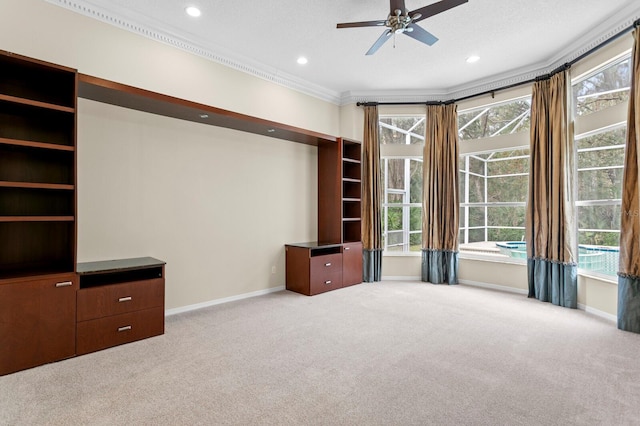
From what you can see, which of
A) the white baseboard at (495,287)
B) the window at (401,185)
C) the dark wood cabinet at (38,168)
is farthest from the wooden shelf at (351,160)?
the dark wood cabinet at (38,168)

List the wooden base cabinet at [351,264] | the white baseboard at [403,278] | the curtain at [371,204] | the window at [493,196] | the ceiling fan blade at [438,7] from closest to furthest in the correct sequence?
1. the ceiling fan blade at [438,7]
2. the window at [493,196]
3. the wooden base cabinet at [351,264]
4. the curtain at [371,204]
5. the white baseboard at [403,278]

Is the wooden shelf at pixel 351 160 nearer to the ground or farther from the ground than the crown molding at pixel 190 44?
nearer to the ground

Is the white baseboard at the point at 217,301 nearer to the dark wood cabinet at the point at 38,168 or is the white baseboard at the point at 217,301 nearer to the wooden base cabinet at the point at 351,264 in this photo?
the wooden base cabinet at the point at 351,264

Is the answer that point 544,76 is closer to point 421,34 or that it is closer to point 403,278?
point 421,34

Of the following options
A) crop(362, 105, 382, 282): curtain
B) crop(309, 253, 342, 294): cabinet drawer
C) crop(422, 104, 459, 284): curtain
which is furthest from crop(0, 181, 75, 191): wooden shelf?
crop(422, 104, 459, 284): curtain

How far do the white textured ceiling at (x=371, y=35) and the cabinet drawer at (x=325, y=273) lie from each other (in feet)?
9.30

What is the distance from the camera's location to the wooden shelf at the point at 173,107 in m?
3.08

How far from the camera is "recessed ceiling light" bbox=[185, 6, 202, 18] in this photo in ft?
11.0

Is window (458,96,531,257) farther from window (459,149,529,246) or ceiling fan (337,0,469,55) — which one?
ceiling fan (337,0,469,55)

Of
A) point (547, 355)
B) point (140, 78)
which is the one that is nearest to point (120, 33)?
point (140, 78)

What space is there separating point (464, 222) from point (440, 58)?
9.04ft

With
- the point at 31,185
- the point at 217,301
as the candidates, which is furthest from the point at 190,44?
the point at 217,301

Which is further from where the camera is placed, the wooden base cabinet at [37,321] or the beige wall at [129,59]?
the beige wall at [129,59]

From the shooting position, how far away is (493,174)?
5.43 m
